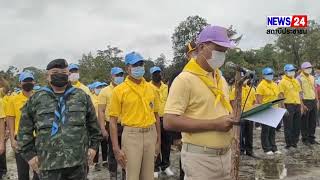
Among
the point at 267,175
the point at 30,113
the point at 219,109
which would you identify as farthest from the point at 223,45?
the point at 267,175

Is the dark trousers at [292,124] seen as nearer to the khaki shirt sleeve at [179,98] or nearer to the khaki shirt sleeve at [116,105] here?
the khaki shirt sleeve at [116,105]

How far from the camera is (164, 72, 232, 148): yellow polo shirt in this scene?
3605 mm

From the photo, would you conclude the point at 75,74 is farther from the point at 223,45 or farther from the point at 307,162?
the point at 223,45

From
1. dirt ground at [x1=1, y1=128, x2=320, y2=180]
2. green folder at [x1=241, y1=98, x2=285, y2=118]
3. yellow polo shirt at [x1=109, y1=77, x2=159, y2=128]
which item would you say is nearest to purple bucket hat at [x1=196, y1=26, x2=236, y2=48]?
green folder at [x1=241, y1=98, x2=285, y2=118]

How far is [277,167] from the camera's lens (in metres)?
9.55

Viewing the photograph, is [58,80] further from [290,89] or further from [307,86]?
[307,86]

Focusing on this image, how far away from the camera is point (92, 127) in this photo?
4902mm

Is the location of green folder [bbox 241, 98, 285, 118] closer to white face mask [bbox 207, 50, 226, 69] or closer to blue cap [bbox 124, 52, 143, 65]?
white face mask [bbox 207, 50, 226, 69]

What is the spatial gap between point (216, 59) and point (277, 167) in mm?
6493

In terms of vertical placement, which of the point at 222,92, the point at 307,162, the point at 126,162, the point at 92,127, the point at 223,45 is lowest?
the point at 307,162

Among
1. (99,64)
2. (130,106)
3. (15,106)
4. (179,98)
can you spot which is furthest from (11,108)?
(99,64)

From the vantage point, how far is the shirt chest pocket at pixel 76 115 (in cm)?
462

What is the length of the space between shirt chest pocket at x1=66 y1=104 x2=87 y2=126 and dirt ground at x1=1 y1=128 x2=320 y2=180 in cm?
444

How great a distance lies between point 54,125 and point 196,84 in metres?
1.64
